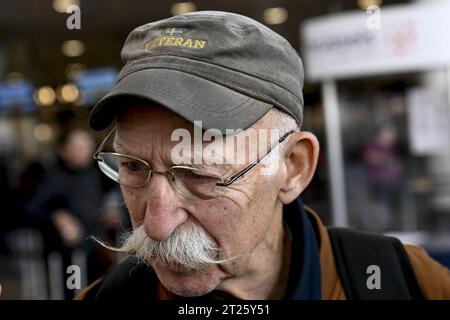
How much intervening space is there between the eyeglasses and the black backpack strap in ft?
0.91

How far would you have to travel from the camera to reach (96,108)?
3.24 feet

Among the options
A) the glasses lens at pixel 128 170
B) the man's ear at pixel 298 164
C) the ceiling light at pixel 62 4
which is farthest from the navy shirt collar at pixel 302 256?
the ceiling light at pixel 62 4

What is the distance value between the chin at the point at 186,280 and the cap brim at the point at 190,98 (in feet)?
0.84

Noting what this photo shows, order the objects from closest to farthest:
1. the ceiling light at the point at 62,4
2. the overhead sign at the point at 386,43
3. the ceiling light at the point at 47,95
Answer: the ceiling light at the point at 62,4
the ceiling light at the point at 47,95
the overhead sign at the point at 386,43

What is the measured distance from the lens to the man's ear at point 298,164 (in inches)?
42.9

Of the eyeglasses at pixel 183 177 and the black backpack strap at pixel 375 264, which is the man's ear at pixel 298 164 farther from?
the black backpack strap at pixel 375 264

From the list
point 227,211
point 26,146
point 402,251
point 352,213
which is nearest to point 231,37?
point 227,211

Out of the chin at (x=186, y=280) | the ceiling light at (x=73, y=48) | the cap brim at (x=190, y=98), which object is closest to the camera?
the cap brim at (x=190, y=98)

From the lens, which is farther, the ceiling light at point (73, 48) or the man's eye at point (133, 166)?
the ceiling light at point (73, 48)

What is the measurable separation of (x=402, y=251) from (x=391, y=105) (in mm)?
3881

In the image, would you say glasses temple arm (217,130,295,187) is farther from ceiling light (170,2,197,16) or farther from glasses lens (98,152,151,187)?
ceiling light (170,2,197,16)

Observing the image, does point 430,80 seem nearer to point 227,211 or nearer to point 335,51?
point 335,51

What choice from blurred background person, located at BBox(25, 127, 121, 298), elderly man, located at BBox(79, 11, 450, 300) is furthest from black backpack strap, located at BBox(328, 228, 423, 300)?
blurred background person, located at BBox(25, 127, 121, 298)

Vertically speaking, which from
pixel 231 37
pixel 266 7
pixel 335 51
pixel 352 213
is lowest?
pixel 352 213
